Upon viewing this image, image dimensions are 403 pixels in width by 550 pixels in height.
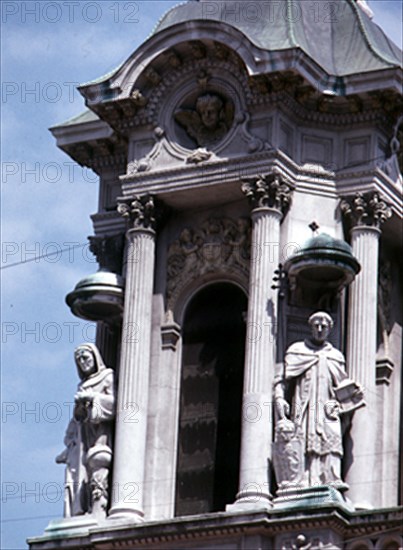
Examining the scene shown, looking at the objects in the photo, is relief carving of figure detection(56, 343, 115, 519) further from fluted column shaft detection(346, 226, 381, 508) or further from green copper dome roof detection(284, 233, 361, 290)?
fluted column shaft detection(346, 226, 381, 508)

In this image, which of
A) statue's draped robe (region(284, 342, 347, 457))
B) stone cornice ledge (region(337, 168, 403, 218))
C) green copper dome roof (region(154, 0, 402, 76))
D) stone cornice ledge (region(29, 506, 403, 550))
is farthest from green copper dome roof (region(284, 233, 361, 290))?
stone cornice ledge (region(29, 506, 403, 550))

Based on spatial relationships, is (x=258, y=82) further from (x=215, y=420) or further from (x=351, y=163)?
(x=215, y=420)

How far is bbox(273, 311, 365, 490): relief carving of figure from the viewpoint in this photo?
49.5 metres

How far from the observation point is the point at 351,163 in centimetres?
5231

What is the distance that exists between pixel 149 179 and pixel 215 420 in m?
4.55

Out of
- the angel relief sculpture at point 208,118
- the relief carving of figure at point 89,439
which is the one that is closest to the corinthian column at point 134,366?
the relief carving of figure at point 89,439

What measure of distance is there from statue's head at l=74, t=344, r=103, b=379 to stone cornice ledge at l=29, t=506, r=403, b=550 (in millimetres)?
3187

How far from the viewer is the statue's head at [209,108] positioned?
52719 mm

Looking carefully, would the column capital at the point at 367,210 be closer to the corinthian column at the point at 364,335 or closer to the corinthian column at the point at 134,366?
the corinthian column at the point at 364,335

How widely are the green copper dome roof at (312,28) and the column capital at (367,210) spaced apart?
7.55ft

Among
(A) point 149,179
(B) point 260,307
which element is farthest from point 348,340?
(A) point 149,179

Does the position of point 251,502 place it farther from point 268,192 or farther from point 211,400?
point 268,192

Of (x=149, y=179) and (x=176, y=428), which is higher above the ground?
(x=149, y=179)

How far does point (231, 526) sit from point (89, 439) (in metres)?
3.99
